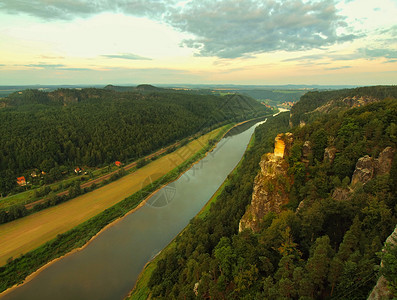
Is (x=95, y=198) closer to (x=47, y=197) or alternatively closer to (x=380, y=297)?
(x=47, y=197)

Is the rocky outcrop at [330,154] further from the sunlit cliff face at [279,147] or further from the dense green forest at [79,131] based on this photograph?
the dense green forest at [79,131]

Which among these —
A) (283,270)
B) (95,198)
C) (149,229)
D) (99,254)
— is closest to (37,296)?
(99,254)

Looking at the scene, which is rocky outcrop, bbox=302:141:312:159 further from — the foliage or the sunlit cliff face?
the foliage

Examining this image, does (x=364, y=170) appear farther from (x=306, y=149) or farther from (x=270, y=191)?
(x=270, y=191)

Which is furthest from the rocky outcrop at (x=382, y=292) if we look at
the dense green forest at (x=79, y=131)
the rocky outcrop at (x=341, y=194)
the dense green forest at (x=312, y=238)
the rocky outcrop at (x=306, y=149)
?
the dense green forest at (x=79, y=131)

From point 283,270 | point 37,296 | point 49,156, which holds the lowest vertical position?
point 37,296

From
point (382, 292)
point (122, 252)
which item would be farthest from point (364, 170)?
point (122, 252)
